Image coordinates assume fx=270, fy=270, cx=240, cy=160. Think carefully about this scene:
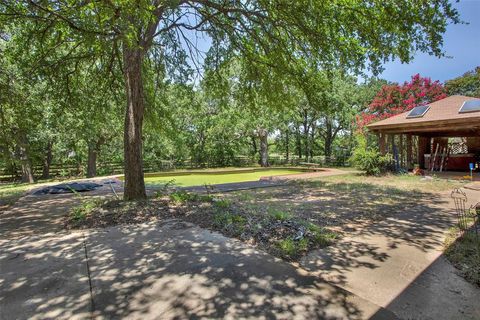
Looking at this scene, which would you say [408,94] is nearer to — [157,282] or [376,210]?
[376,210]

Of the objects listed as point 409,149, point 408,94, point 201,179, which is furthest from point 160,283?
point 408,94

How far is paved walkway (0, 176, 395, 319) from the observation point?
215 cm

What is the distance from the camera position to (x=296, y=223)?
4320mm

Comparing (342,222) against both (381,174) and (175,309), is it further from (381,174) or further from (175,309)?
Answer: (381,174)

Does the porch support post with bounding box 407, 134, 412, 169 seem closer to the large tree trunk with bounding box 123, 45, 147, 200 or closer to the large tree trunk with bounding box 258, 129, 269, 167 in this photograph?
the large tree trunk with bounding box 258, 129, 269, 167

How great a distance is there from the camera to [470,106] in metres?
10.3

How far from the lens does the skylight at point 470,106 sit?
999cm

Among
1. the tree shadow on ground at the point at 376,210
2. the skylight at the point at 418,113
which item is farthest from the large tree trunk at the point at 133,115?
the skylight at the point at 418,113

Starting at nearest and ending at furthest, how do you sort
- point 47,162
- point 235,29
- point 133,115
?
point 133,115, point 235,29, point 47,162

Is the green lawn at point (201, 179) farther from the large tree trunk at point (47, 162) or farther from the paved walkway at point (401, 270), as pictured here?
the paved walkway at point (401, 270)

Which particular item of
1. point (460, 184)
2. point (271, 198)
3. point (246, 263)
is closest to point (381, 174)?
point (460, 184)

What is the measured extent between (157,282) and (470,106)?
12719mm

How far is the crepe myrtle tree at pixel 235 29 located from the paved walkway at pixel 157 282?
2.68 metres

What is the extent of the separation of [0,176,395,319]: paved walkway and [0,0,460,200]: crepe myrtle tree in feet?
8.79
